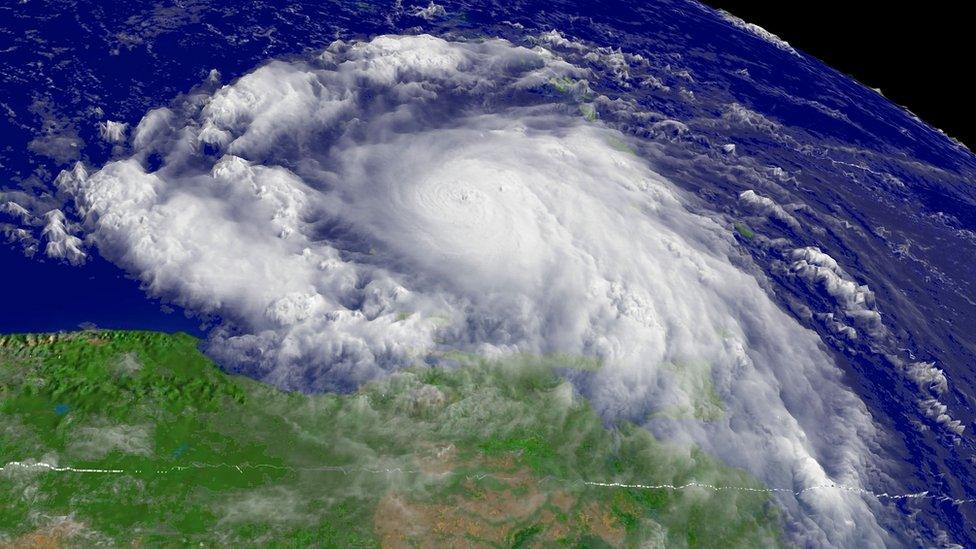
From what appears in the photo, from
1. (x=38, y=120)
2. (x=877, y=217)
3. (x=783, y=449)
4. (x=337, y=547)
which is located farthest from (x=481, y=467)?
(x=877, y=217)

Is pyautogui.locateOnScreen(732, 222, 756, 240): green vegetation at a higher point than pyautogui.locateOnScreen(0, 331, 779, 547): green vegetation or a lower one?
higher

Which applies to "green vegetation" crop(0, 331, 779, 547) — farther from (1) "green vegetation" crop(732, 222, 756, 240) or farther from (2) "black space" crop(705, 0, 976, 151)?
(2) "black space" crop(705, 0, 976, 151)

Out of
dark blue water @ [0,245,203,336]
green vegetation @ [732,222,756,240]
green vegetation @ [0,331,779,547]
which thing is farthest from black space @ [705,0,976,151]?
green vegetation @ [732,222,756,240]

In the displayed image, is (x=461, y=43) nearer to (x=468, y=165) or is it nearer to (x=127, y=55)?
(x=468, y=165)

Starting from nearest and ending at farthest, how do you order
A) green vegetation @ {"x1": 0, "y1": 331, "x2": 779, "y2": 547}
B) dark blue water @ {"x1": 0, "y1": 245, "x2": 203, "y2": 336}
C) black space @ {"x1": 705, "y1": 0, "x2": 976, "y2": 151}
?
black space @ {"x1": 705, "y1": 0, "x2": 976, "y2": 151}, green vegetation @ {"x1": 0, "y1": 331, "x2": 779, "y2": 547}, dark blue water @ {"x1": 0, "y1": 245, "x2": 203, "y2": 336}

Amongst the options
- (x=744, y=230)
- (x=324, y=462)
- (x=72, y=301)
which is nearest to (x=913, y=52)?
(x=324, y=462)

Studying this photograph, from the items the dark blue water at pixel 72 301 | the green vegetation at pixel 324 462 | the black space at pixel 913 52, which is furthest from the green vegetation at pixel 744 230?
the black space at pixel 913 52

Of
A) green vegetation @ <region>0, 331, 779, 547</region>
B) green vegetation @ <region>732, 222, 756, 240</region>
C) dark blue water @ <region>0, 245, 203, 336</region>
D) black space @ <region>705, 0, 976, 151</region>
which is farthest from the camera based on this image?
green vegetation @ <region>732, 222, 756, 240</region>
